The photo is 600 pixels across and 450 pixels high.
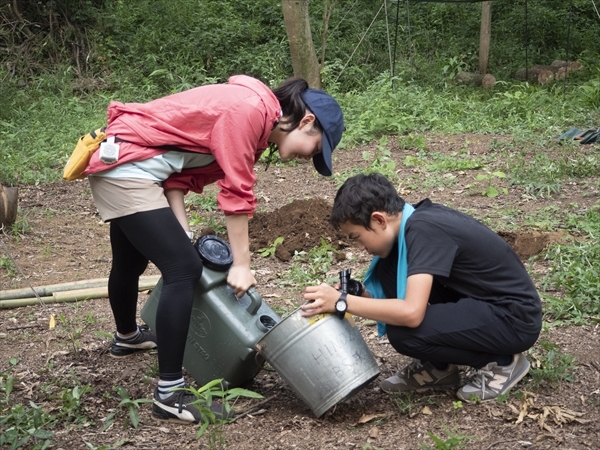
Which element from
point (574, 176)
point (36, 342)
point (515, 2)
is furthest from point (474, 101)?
point (36, 342)

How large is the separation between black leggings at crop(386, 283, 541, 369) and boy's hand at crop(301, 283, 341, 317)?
275 mm

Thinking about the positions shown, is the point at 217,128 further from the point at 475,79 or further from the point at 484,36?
the point at 484,36

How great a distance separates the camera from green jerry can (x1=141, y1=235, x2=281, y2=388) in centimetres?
303

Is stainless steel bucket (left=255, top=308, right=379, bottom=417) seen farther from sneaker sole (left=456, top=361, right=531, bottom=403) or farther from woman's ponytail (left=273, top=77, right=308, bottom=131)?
woman's ponytail (left=273, top=77, right=308, bottom=131)

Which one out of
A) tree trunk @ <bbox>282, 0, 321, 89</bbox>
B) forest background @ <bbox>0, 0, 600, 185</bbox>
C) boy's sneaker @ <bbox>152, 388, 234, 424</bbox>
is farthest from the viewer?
tree trunk @ <bbox>282, 0, 321, 89</bbox>

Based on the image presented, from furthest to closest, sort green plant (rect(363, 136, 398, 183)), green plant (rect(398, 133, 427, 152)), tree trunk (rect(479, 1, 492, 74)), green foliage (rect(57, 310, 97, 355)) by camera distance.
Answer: tree trunk (rect(479, 1, 492, 74)) < green plant (rect(398, 133, 427, 152)) < green plant (rect(363, 136, 398, 183)) < green foliage (rect(57, 310, 97, 355))

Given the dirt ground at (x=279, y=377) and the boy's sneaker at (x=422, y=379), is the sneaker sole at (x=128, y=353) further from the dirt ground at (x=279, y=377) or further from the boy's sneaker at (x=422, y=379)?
the boy's sneaker at (x=422, y=379)

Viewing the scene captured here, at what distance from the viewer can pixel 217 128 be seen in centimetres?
277

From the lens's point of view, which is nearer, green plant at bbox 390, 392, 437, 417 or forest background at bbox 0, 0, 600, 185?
green plant at bbox 390, 392, 437, 417

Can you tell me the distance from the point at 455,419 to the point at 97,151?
5.34 feet

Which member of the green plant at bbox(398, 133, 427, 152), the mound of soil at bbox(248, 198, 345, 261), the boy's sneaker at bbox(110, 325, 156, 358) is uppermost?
the boy's sneaker at bbox(110, 325, 156, 358)

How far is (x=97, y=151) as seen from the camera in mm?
2900

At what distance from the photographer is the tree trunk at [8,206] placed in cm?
591

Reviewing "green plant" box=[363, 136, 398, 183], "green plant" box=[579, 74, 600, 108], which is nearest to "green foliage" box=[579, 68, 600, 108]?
"green plant" box=[579, 74, 600, 108]
